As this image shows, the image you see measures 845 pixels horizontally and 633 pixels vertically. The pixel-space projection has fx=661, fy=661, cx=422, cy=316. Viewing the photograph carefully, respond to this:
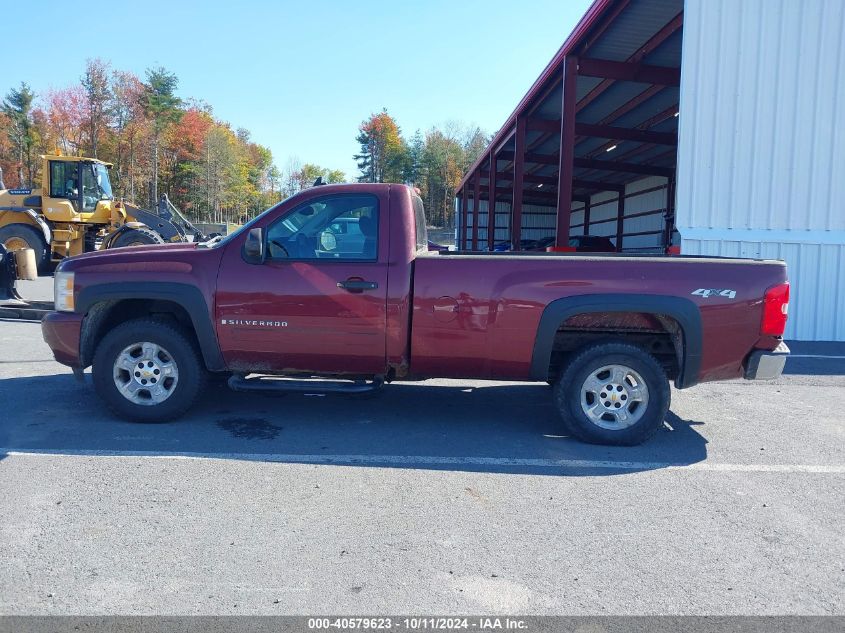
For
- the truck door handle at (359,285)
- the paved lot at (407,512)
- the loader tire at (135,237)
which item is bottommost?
the paved lot at (407,512)

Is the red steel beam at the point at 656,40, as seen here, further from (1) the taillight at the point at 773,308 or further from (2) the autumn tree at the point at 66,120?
(2) the autumn tree at the point at 66,120

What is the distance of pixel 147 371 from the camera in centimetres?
549

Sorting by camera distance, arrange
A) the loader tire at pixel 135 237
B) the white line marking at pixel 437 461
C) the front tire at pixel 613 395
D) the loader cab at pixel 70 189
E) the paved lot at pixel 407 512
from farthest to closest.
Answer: the loader cab at pixel 70 189 < the loader tire at pixel 135 237 < the front tire at pixel 613 395 < the white line marking at pixel 437 461 < the paved lot at pixel 407 512

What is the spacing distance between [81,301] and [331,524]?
3153mm

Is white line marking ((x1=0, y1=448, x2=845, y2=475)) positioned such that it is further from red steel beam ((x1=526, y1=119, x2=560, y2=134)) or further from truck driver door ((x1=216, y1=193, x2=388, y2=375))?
red steel beam ((x1=526, y1=119, x2=560, y2=134))

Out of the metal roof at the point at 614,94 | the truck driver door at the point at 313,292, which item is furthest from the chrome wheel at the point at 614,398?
the metal roof at the point at 614,94

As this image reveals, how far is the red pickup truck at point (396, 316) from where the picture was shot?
510 cm

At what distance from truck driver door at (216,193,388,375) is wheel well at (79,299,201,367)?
442mm

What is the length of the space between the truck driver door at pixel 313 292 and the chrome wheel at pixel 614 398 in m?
1.68

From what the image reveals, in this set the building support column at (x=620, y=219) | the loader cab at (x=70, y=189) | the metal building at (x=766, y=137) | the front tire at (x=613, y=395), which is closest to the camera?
the front tire at (x=613, y=395)

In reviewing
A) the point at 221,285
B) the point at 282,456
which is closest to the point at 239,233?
the point at 221,285

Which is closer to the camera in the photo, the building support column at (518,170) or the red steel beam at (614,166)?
the building support column at (518,170)

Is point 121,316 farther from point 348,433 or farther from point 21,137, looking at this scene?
point 21,137

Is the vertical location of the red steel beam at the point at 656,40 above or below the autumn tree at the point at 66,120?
below
